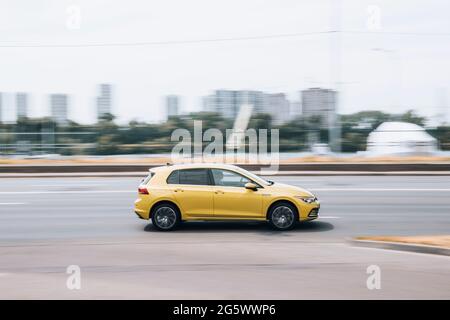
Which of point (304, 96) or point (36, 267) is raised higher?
point (304, 96)

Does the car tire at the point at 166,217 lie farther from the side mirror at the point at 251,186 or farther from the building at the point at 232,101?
the building at the point at 232,101

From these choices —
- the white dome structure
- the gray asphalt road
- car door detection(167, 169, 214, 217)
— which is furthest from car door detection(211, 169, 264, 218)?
the white dome structure

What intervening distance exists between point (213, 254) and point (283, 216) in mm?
2827

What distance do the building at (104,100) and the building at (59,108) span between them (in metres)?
1.74

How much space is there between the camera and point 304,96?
3105 cm

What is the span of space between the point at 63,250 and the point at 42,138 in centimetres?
2121

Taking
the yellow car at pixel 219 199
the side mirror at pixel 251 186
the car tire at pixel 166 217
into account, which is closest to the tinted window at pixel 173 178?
the yellow car at pixel 219 199

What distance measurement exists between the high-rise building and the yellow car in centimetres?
1972

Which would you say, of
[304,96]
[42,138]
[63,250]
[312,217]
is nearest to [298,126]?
[304,96]

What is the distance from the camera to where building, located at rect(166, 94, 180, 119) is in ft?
104

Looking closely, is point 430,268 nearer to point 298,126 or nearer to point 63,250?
point 63,250

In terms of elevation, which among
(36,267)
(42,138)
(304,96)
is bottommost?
(36,267)

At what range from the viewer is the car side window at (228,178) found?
1255 cm
